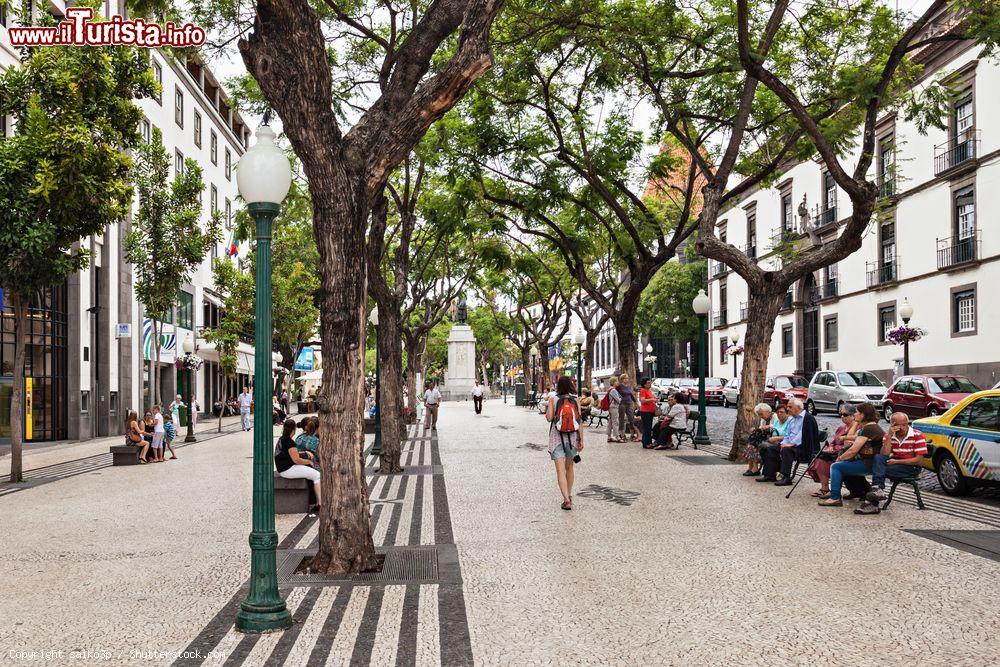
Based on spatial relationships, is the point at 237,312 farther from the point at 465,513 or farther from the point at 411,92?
the point at 411,92

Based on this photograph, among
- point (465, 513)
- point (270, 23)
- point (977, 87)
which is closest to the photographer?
point (270, 23)

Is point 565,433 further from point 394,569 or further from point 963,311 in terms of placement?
point 963,311

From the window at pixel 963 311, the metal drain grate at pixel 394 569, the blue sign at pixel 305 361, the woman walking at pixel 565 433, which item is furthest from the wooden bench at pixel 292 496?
the blue sign at pixel 305 361

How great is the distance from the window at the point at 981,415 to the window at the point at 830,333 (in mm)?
30137

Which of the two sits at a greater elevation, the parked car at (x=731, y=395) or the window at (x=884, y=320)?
the window at (x=884, y=320)

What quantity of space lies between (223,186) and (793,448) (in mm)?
38390

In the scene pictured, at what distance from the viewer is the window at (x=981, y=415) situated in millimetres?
11117

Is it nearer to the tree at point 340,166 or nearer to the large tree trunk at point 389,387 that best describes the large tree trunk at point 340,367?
the tree at point 340,166

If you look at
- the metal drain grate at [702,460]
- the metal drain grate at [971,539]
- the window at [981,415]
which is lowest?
the metal drain grate at [702,460]

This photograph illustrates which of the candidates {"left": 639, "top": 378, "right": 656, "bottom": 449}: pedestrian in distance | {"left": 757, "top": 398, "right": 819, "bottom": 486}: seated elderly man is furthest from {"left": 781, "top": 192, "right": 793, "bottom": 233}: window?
{"left": 757, "top": 398, "right": 819, "bottom": 486}: seated elderly man

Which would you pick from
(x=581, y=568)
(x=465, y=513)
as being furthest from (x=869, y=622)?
(x=465, y=513)

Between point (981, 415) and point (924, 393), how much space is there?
13.5 metres

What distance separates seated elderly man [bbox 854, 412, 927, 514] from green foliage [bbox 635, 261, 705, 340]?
48801 millimetres

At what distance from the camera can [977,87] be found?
29328mm
